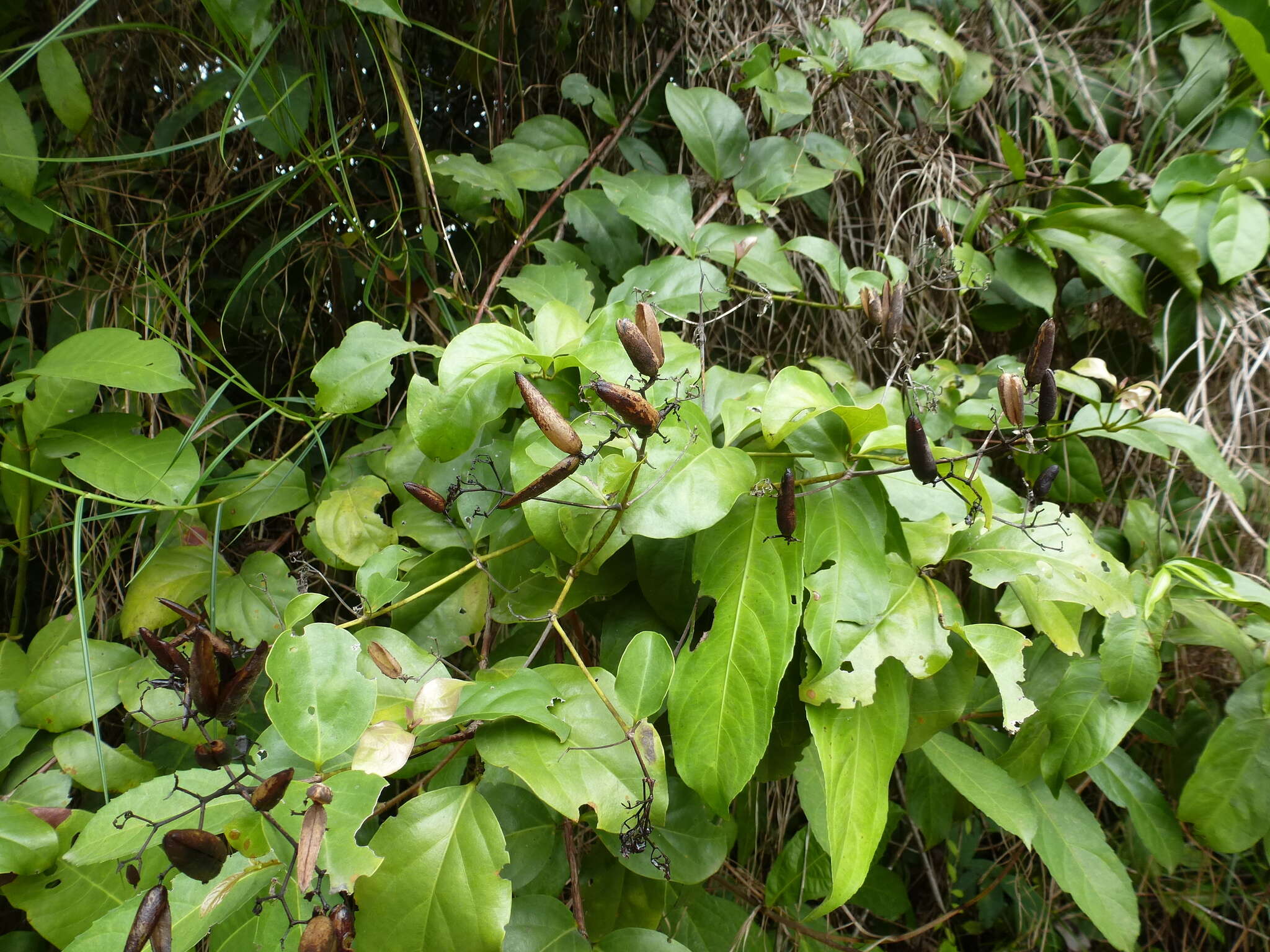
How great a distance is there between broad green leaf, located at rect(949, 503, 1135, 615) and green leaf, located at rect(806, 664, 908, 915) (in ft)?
0.40

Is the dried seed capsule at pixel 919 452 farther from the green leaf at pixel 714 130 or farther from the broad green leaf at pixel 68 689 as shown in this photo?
the broad green leaf at pixel 68 689

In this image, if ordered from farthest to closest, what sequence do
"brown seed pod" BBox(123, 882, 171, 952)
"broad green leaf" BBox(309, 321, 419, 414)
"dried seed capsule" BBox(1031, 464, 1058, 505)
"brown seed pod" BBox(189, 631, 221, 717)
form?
"broad green leaf" BBox(309, 321, 419, 414)
"dried seed capsule" BBox(1031, 464, 1058, 505)
"brown seed pod" BBox(189, 631, 221, 717)
"brown seed pod" BBox(123, 882, 171, 952)

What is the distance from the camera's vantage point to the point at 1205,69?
3.65 ft

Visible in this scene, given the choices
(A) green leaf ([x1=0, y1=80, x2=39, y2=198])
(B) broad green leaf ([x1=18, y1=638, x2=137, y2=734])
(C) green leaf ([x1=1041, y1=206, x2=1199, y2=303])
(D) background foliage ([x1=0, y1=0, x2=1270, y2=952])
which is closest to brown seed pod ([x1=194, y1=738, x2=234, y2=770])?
(D) background foliage ([x1=0, y1=0, x2=1270, y2=952])

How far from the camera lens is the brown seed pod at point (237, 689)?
51 centimetres

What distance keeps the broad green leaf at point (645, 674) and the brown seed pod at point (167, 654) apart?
29 cm

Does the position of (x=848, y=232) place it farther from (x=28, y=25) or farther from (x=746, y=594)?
(x=28, y=25)

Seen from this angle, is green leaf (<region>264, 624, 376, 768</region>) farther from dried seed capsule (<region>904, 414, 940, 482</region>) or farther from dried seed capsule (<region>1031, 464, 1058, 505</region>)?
dried seed capsule (<region>1031, 464, 1058, 505</region>)

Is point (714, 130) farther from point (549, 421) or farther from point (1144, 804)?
point (1144, 804)

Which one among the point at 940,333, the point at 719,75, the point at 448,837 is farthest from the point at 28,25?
the point at 940,333

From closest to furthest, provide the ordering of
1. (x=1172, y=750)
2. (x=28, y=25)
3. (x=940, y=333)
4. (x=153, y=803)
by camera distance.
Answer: (x=153, y=803) → (x=1172, y=750) → (x=28, y=25) → (x=940, y=333)

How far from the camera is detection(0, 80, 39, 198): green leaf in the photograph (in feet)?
2.85

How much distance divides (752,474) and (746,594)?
3.6 inches

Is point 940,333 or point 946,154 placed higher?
point 946,154
